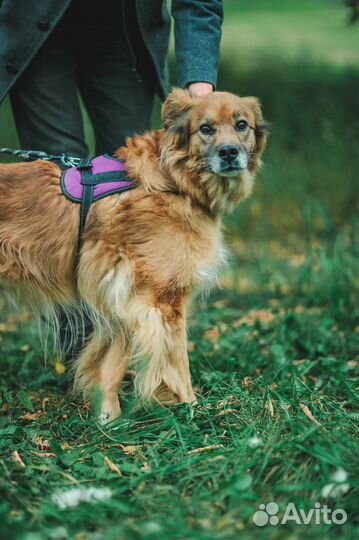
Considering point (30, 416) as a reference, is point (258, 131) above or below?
above

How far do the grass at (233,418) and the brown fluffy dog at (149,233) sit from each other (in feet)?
1.11

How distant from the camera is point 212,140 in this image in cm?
307

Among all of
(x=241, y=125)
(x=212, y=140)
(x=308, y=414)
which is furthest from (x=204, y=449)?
(x=241, y=125)

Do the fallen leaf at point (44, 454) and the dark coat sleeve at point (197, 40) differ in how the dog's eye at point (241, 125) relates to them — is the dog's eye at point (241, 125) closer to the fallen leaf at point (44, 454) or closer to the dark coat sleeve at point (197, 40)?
the dark coat sleeve at point (197, 40)

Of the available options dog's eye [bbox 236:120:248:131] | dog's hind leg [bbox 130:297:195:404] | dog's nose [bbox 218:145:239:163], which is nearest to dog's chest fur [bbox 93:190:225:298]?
dog's hind leg [bbox 130:297:195:404]

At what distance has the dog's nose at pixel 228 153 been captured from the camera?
3.00m

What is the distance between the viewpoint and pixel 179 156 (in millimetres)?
3098

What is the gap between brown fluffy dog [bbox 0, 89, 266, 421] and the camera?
3049 millimetres

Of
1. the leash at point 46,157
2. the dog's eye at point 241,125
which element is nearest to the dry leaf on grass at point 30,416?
the leash at point 46,157

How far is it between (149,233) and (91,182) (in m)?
0.35

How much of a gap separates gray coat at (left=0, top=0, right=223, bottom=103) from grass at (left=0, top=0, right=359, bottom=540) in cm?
123
